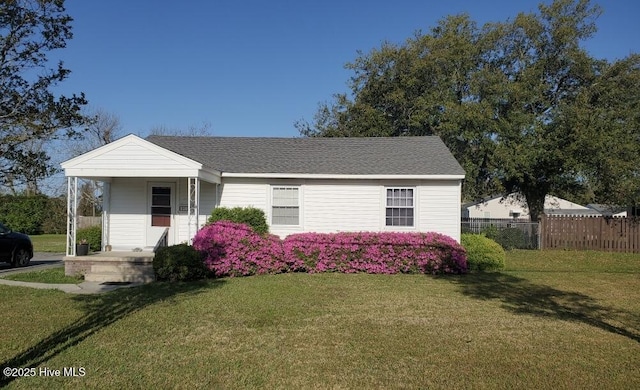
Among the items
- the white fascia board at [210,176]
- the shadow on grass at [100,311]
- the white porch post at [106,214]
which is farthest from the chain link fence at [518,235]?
the white porch post at [106,214]

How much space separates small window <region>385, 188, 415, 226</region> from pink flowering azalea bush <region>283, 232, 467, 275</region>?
1776mm

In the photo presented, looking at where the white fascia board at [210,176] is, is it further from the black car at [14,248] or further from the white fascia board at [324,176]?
the black car at [14,248]

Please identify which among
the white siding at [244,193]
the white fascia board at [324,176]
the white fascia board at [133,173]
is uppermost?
the white fascia board at [324,176]

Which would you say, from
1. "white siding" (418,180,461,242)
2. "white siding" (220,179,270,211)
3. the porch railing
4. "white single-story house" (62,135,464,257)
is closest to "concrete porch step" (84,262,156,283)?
the porch railing

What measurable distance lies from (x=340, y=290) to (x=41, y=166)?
Result: 952 centimetres

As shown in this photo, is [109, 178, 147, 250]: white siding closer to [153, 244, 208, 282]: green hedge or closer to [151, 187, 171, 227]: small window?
[151, 187, 171, 227]: small window

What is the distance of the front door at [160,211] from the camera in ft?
50.4

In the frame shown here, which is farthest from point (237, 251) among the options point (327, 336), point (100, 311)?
point (327, 336)

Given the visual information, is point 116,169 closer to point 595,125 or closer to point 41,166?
point 41,166

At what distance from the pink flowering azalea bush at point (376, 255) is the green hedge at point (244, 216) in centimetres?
180

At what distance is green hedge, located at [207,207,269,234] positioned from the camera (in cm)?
1435

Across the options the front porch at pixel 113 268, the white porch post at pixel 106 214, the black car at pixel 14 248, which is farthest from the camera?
the white porch post at pixel 106 214

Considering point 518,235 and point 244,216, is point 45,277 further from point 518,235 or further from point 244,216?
point 518,235

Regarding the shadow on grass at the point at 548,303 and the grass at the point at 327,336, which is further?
the shadow on grass at the point at 548,303
